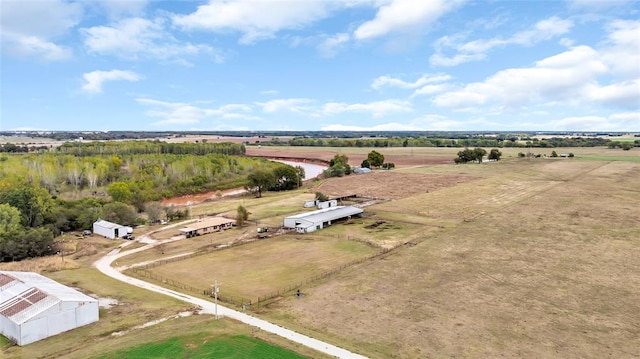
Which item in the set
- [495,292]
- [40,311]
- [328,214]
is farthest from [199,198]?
[495,292]

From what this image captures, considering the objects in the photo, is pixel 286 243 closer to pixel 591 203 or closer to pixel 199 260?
pixel 199 260

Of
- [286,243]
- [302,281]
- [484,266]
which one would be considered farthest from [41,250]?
[484,266]

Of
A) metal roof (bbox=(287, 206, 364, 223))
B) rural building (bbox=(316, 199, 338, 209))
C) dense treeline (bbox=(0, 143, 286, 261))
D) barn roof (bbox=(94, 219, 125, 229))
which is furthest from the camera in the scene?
rural building (bbox=(316, 199, 338, 209))

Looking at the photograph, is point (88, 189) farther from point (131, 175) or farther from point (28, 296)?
point (28, 296)

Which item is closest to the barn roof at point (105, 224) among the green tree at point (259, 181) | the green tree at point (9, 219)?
the green tree at point (9, 219)

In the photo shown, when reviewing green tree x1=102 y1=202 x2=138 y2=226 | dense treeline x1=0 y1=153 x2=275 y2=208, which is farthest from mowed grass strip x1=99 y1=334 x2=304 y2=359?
dense treeline x1=0 y1=153 x2=275 y2=208

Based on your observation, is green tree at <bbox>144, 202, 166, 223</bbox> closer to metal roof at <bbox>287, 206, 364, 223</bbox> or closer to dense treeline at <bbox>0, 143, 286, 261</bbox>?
dense treeline at <bbox>0, 143, 286, 261</bbox>
